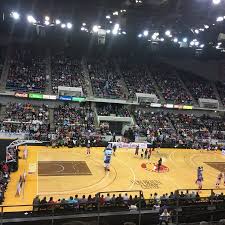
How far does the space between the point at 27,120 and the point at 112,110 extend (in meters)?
12.4

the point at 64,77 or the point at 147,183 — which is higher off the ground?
the point at 64,77

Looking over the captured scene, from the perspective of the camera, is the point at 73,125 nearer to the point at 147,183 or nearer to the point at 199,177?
the point at 147,183

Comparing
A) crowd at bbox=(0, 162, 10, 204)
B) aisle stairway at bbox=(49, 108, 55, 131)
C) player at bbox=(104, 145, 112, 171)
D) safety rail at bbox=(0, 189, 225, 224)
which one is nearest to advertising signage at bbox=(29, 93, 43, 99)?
aisle stairway at bbox=(49, 108, 55, 131)

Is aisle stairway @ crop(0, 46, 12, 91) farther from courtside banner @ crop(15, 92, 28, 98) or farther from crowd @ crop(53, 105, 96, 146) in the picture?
crowd @ crop(53, 105, 96, 146)

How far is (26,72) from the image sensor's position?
45.8 metres

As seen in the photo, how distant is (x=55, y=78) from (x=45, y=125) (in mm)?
10475

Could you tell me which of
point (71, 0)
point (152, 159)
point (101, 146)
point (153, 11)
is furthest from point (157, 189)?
point (71, 0)

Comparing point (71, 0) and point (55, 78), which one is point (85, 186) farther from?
point (55, 78)

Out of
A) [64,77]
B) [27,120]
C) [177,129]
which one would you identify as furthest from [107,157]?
[64,77]

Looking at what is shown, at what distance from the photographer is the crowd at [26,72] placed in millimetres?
43188

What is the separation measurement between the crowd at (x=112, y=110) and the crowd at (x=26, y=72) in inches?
332

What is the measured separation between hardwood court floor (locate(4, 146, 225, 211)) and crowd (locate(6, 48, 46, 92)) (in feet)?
38.4

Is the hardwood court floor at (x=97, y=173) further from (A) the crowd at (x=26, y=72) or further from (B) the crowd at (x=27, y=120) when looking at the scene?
(A) the crowd at (x=26, y=72)

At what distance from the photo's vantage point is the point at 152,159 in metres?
34.2
